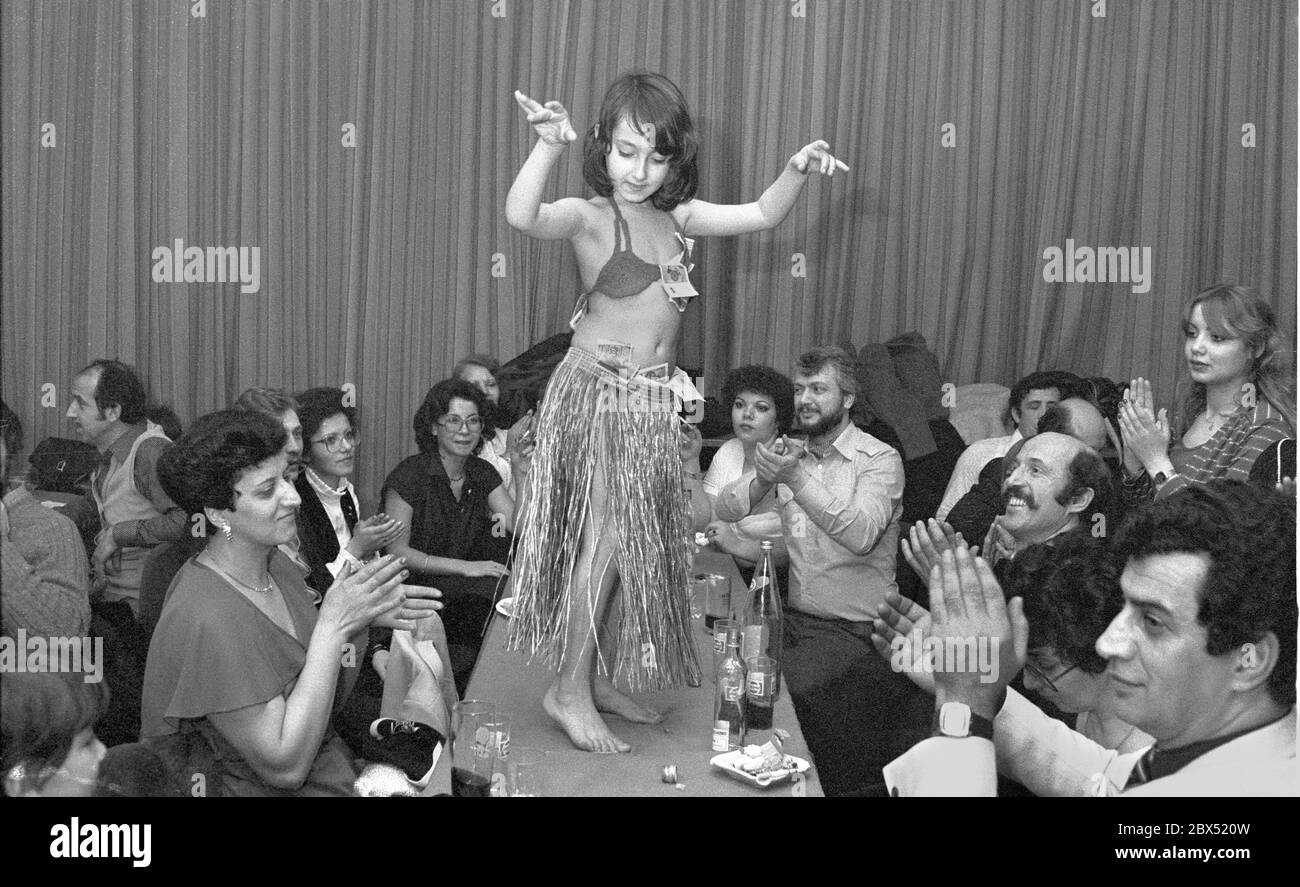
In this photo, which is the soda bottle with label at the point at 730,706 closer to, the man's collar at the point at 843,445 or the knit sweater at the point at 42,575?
the man's collar at the point at 843,445

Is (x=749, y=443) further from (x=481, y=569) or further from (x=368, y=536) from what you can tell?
(x=368, y=536)

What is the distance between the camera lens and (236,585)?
2.03 meters

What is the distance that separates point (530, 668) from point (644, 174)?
0.96m

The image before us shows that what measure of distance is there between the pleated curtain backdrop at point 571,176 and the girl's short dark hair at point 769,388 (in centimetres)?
31

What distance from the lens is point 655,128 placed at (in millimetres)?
2150

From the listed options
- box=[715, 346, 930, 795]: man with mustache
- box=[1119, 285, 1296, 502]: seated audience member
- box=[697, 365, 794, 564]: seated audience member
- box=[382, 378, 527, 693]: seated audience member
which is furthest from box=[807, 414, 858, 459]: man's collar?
box=[382, 378, 527, 693]: seated audience member

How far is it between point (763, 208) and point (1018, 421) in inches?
55.6

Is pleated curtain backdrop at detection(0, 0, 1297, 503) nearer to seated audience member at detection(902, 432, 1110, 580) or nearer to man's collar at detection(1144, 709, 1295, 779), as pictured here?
seated audience member at detection(902, 432, 1110, 580)

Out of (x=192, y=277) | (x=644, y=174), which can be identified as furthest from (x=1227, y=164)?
(x=192, y=277)

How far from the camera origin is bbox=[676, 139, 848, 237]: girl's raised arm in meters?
2.30

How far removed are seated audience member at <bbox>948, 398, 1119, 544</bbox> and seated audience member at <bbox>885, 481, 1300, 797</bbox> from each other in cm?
84

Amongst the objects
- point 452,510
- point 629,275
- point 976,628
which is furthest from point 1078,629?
point 452,510
